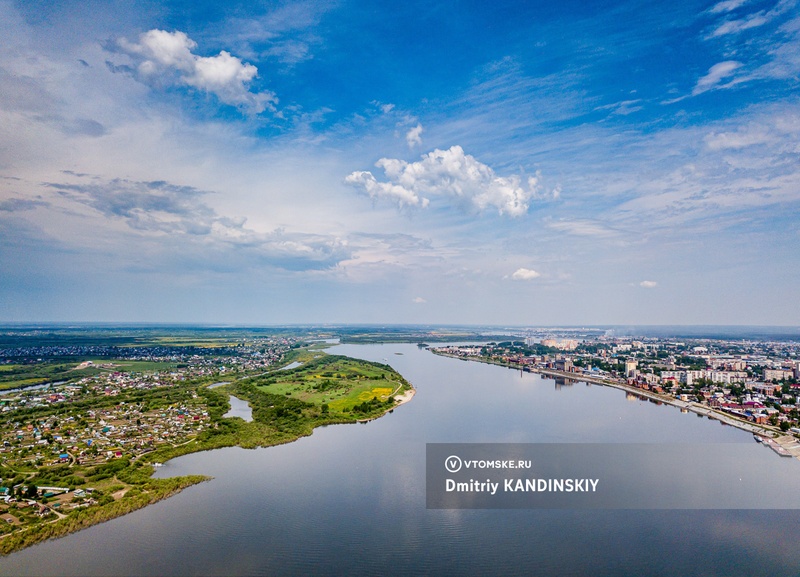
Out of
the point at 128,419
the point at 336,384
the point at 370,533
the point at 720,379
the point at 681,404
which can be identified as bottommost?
the point at 681,404

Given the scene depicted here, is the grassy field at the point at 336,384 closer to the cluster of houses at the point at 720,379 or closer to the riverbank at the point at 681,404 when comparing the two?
the riverbank at the point at 681,404

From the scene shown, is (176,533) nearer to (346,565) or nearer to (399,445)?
(346,565)

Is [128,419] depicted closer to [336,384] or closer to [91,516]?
[91,516]

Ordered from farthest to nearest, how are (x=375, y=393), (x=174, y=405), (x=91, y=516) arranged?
1. (x=375, y=393)
2. (x=174, y=405)
3. (x=91, y=516)

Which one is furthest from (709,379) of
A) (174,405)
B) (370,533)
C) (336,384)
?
(174,405)

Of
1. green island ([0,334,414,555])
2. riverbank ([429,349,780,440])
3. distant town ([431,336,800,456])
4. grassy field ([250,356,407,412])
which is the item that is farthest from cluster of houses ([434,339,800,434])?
green island ([0,334,414,555])

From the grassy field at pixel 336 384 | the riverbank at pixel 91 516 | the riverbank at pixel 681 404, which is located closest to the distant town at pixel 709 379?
the riverbank at pixel 681 404

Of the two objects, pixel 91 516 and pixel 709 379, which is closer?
pixel 91 516

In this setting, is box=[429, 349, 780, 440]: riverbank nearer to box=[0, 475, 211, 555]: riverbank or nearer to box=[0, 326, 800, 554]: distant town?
box=[0, 326, 800, 554]: distant town
